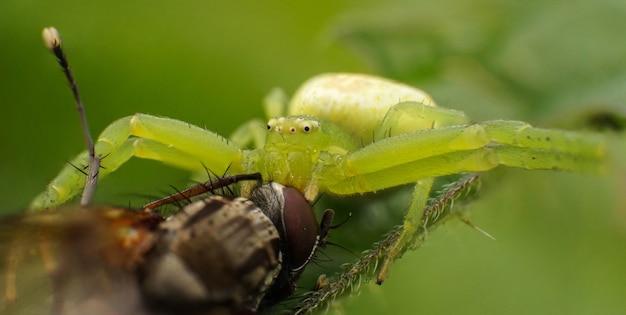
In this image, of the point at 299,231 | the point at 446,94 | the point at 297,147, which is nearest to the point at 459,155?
the point at 297,147

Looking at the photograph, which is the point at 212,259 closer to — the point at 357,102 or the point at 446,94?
the point at 357,102

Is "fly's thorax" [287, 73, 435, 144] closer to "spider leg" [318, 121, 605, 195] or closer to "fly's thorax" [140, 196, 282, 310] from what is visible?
"spider leg" [318, 121, 605, 195]

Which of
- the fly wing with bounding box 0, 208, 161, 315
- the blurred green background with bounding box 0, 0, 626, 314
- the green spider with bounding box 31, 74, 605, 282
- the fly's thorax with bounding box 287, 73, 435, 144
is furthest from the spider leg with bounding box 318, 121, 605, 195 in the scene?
the fly wing with bounding box 0, 208, 161, 315

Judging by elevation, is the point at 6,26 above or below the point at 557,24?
below

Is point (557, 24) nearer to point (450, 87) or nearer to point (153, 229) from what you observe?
point (450, 87)

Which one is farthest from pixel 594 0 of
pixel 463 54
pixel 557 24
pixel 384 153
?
pixel 384 153

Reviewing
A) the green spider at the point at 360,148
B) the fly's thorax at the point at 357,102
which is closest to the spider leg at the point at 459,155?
the green spider at the point at 360,148

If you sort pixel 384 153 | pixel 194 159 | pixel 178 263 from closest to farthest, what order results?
pixel 178 263
pixel 384 153
pixel 194 159
